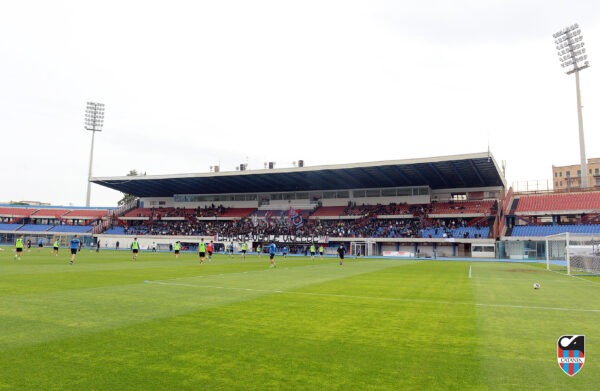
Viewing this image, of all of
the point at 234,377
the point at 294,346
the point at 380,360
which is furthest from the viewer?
the point at 294,346

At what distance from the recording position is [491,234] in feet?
175

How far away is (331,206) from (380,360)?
65.2 meters

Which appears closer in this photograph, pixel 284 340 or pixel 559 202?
pixel 284 340

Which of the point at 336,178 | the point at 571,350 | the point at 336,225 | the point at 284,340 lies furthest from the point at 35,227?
the point at 571,350

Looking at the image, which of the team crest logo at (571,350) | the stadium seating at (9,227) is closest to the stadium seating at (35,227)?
the stadium seating at (9,227)

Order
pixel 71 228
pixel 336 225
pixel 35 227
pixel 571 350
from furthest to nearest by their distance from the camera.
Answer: pixel 35 227 < pixel 71 228 < pixel 336 225 < pixel 571 350

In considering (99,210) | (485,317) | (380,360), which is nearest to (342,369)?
(380,360)

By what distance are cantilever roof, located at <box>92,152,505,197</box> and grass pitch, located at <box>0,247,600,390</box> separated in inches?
1637

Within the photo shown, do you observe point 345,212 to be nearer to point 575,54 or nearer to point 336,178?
point 336,178

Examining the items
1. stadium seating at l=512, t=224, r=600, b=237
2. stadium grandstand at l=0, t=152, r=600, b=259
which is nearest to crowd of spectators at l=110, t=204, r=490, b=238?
stadium grandstand at l=0, t=152, r=600, b=259

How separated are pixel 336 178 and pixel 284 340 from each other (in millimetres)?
57597

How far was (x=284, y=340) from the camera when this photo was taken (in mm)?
7484

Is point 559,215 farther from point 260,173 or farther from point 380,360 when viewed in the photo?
point 380,360

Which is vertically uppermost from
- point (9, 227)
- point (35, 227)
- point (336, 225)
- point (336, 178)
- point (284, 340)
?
point (336, 178)
